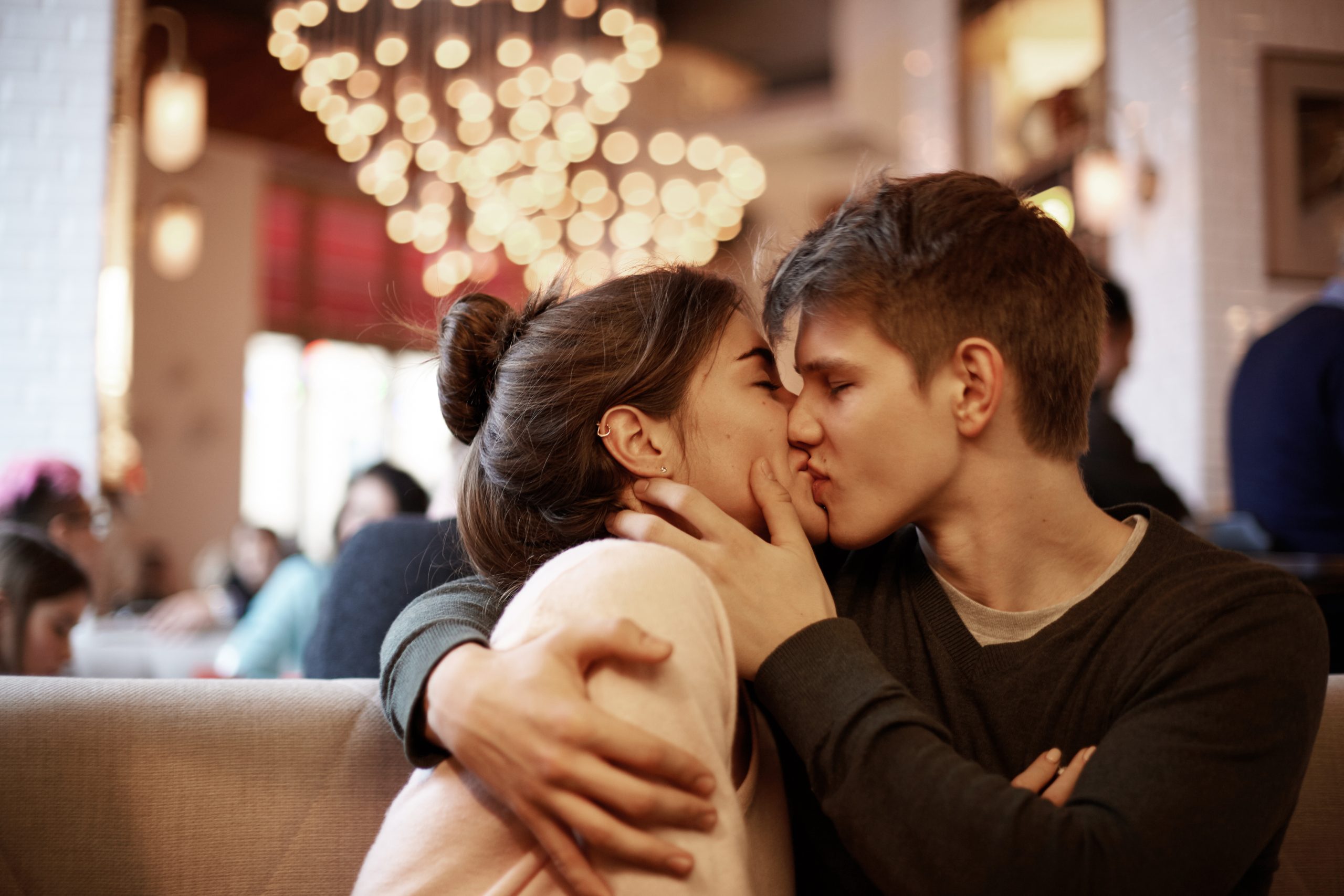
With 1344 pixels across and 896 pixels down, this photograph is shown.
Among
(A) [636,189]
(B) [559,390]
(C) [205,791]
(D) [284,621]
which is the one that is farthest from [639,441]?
(A) [636,189]

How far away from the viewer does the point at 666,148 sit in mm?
8062

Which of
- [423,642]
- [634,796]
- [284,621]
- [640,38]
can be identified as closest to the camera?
[634,796]

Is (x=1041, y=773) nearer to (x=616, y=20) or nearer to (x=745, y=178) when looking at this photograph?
(x=616, y=20)

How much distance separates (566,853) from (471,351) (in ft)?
2.17

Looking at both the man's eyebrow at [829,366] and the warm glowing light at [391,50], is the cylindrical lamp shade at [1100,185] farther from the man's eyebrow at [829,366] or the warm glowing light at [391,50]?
the man's eyebrow at [829,366]

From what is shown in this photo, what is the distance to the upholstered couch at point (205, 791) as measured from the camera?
119 centimetres

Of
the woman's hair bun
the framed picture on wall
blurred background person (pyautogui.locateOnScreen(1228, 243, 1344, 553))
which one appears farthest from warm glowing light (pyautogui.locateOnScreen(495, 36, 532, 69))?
the woman's hair bun

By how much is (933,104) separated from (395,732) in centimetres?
642

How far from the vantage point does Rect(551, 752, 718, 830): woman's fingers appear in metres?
0.85

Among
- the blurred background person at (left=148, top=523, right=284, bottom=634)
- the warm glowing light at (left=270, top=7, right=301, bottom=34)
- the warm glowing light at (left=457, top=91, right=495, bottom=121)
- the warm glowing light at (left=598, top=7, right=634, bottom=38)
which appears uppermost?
the warm glowing light at (left=598, top=7, right=634, bottom=38)

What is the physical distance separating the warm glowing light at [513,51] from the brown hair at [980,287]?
415 centimetres

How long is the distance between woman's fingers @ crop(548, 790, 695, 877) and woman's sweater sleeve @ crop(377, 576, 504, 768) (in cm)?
22

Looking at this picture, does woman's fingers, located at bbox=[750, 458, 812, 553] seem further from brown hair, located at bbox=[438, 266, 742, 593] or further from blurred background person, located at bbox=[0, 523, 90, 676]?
blurred background person, located at bbox=[0, 523, 90, 676]

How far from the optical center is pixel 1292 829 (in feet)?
4.20
